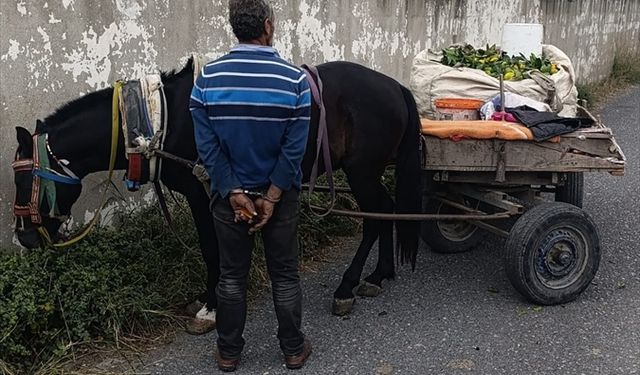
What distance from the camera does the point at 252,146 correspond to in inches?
124

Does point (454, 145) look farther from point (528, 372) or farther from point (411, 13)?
point (411, 13)

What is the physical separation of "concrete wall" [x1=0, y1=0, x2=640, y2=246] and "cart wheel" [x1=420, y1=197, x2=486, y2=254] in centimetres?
199

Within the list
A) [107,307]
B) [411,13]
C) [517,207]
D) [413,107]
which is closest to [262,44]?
[413,107]

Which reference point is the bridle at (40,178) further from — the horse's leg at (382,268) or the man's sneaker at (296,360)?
the horse's leg at (382,268)

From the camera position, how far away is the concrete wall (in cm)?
409

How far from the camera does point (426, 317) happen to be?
4.27 metres

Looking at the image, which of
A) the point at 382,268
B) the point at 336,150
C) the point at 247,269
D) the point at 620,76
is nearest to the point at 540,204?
the point at 382,268

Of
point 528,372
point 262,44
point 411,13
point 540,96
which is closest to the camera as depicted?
point 262,44

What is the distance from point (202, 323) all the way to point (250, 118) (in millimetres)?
1484

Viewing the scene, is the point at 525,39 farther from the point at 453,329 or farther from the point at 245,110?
the point at 245,110

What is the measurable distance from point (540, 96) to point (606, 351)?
5.57 ft

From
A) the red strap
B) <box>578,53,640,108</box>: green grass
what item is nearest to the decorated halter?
the red strap

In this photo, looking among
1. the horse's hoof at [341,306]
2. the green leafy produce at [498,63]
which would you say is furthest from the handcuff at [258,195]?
the green leafy produce at [498,63]

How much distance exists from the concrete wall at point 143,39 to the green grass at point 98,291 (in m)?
0.43
